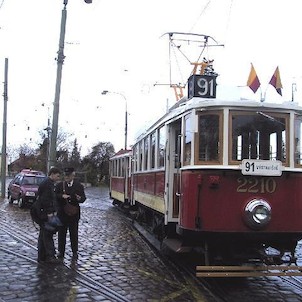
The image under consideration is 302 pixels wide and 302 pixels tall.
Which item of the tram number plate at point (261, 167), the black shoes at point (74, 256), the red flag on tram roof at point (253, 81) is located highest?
the red flag on tram roof at point (253, 81)

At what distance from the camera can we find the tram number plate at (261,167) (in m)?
7.73

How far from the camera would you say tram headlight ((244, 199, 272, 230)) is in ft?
25.5

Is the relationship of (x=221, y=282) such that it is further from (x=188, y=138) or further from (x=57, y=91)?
(x=57, y=91)

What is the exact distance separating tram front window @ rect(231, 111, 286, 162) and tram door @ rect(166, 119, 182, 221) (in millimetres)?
1665

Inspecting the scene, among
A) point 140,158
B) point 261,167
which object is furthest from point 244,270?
point 140,158

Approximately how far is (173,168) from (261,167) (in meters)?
2.39

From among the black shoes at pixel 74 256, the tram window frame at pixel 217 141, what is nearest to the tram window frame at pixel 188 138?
the tram window frame at pixel 217 141

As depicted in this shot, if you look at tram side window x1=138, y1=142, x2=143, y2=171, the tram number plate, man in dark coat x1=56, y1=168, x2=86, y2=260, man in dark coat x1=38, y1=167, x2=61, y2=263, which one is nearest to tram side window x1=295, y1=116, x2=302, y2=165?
the tram number plate

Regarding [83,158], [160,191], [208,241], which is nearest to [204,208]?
[208,241]

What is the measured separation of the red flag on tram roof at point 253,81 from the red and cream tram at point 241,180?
65cm

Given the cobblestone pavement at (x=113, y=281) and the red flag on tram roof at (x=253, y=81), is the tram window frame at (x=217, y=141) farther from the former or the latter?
the cobblestone pavement at (x=113, y=281)

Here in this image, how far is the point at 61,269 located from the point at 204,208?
2.89 m

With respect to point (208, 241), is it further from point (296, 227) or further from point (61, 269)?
point (61, 269)

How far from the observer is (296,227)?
318 inches
